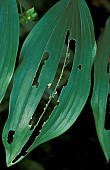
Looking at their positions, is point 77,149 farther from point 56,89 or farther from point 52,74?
point 52,74

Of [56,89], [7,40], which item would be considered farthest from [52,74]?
[56,89]

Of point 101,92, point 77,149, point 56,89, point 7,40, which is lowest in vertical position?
point 77,149

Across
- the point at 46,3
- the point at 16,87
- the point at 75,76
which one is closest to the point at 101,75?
the point at 75,76

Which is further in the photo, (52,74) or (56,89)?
(56,89)

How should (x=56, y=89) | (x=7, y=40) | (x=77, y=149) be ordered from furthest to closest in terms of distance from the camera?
1. (x=77, y=149)
2. (x=56, y=89)
3. (x=7, y=40)

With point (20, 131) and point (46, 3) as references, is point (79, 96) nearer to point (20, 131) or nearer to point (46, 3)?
point (20, 131)

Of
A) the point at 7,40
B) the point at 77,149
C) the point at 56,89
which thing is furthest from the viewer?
the point at 77,149
